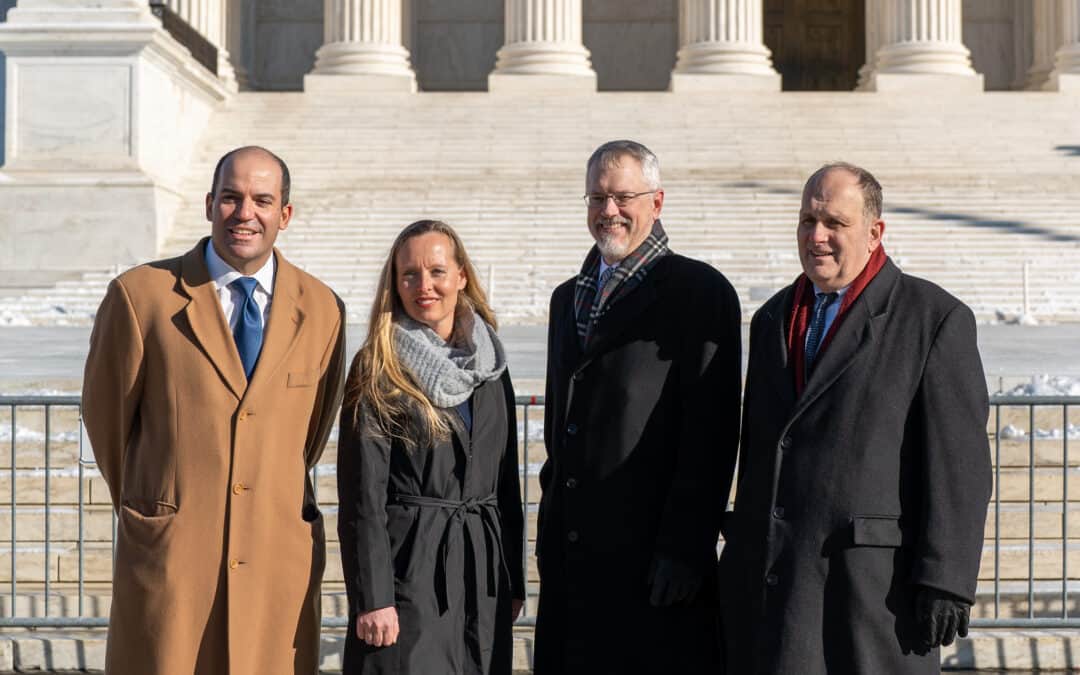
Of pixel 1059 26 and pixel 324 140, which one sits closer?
pixel 324 140

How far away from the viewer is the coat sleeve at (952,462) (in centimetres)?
414

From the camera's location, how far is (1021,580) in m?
7.68

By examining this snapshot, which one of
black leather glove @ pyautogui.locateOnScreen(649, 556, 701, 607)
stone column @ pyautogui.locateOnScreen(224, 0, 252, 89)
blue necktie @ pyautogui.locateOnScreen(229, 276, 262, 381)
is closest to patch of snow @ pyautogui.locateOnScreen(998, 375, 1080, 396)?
black leather glove @ pyautogui.locateOnScreen(649, 556, 701, 607)

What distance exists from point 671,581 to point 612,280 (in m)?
1.01

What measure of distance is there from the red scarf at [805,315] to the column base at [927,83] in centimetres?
2625

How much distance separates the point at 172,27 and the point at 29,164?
4.82 m

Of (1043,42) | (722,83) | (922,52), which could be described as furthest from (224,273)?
(1043,42)

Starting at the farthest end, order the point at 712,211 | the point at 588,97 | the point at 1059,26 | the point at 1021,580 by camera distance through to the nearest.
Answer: the point at 1059,26, the point at 588,97, the point at 712,211, the point at 1021,580

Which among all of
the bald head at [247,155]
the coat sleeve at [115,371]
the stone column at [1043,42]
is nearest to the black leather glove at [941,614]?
the bald head at [247,155]

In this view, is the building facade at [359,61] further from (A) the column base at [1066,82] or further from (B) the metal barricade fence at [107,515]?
(B) the metal barricade fence at [107,515]

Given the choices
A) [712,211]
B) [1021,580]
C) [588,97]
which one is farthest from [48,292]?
[1021,580]

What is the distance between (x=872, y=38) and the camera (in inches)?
1276

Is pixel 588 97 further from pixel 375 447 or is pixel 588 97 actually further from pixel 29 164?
pixel 375 447

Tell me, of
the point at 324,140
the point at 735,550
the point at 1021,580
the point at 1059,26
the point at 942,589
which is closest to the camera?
the point at 942,589
